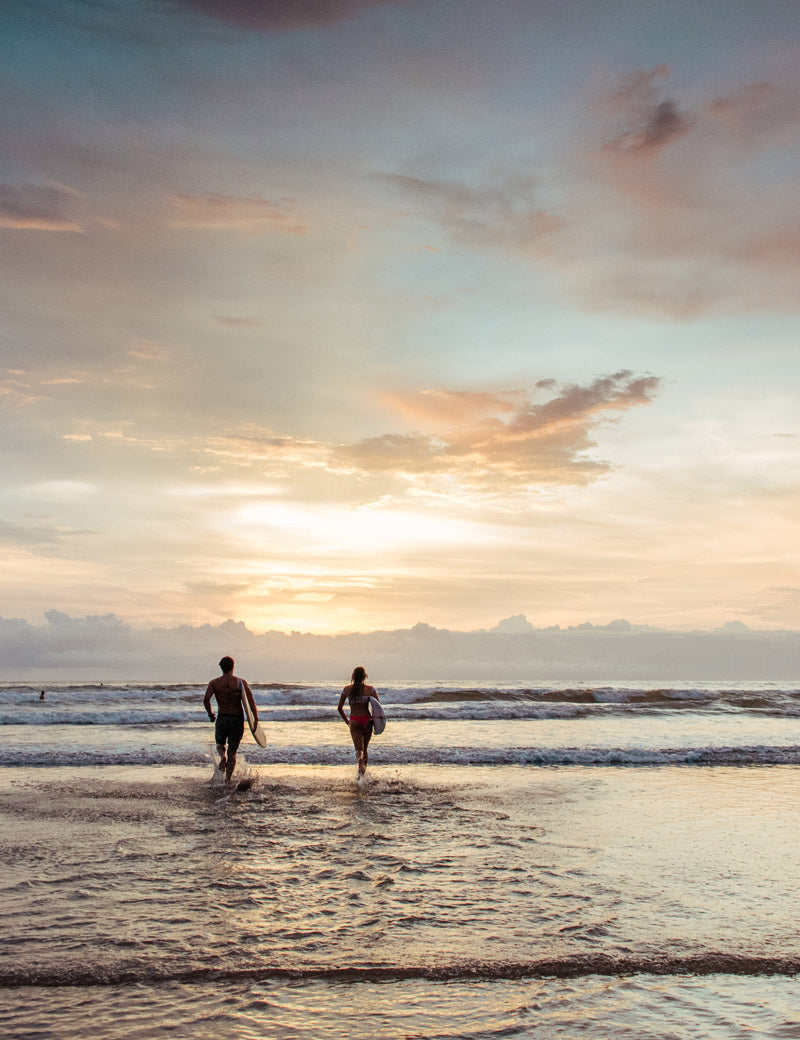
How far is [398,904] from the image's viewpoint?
6449 mm

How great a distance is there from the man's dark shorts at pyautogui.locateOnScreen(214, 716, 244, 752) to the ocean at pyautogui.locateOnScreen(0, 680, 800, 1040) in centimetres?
68

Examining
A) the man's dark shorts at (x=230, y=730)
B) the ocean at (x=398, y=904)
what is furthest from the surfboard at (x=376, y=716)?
the man's dark shorts at (x=230, y=730)

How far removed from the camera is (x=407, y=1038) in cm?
399

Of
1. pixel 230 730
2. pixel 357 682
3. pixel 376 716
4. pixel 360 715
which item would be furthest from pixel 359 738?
pixel 230 730

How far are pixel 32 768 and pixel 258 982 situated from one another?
13754 millimetres

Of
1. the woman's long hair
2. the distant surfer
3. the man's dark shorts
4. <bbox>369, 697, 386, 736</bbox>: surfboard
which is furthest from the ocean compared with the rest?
the woman's long hair

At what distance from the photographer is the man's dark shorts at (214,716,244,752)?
13.8 meters

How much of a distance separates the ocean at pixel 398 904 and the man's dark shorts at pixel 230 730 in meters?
0.68

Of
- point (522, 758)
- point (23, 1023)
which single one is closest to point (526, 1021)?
point (23, 1023)

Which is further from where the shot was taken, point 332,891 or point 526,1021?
point 332,891

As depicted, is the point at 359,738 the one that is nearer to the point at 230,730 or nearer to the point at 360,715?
the point at 360,715

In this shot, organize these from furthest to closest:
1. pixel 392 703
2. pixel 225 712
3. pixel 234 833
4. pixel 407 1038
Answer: pixel 392 703 < pixel 225 712 < pixel 234 833 < pixel 407 1038

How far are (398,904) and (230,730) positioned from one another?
26.4 ft

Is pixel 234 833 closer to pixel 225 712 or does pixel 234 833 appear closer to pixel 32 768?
pixel 225 712
